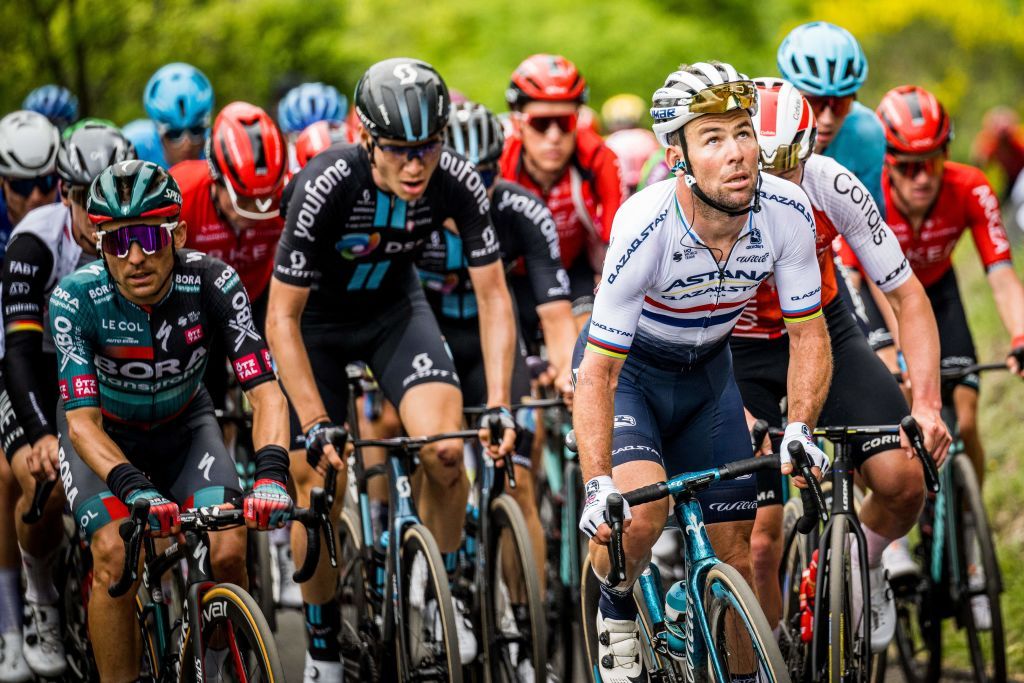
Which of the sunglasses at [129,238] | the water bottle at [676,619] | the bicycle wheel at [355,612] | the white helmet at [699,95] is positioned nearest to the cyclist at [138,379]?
the sunglasses at [129,238]

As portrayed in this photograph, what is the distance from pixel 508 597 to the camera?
5836 mm

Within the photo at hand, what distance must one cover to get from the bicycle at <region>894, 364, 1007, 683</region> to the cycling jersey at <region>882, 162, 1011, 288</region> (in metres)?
0.90

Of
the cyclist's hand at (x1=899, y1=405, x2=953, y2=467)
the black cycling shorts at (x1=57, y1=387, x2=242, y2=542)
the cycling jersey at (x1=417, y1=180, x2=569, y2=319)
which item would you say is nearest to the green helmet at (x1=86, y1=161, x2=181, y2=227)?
the black cycling shorts at (x1=57, y1=387, x2=242, y2=542)

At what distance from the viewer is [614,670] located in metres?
4.82

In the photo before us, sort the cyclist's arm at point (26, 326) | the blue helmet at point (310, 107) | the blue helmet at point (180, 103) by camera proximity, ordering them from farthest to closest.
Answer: the blue helmet at point (310, 107), the blue helmet at point (180, 103), the cyclist's arm at point (26, 326)

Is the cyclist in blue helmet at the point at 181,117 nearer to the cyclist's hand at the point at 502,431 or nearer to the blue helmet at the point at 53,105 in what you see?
the blue helmet at the point at 53,105

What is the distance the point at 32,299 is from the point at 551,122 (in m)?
3.10

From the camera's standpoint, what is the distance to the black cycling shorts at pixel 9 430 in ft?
20.0

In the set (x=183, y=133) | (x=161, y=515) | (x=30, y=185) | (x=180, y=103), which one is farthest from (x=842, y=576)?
(x=180, y=103)

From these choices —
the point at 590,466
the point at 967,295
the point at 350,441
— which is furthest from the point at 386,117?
the point at 967,295

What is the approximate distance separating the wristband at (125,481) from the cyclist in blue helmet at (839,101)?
11.7 feet

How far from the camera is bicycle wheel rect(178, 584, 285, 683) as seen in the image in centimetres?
450

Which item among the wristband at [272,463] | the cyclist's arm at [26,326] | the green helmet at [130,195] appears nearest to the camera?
the wristband at [272,463]

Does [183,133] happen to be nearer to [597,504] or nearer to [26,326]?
[26,326]
